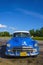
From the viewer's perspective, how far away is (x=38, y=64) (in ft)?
25.2

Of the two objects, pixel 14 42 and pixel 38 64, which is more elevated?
pixel 14 42

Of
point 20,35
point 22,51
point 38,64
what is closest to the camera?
point 38,64

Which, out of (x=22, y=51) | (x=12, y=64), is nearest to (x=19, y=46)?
(x=22, y=51)

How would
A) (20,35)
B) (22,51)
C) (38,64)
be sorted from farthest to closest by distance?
(20,35) → (22,51) → (38,64)

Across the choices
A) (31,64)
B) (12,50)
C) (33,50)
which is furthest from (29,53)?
(31,64)

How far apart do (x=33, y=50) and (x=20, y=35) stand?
2.98 metres

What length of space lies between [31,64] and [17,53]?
168 centimetres

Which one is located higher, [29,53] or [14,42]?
[14,42]

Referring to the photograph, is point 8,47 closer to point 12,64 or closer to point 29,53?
point 29,53

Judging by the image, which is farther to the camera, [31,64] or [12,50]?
[12,50]

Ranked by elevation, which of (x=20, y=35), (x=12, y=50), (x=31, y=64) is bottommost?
(x=31, y=64)

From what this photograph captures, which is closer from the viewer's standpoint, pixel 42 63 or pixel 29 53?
pixel 42 63

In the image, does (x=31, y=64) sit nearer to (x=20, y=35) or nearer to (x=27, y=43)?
(x=27, y=43)

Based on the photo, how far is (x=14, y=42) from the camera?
384 inches
